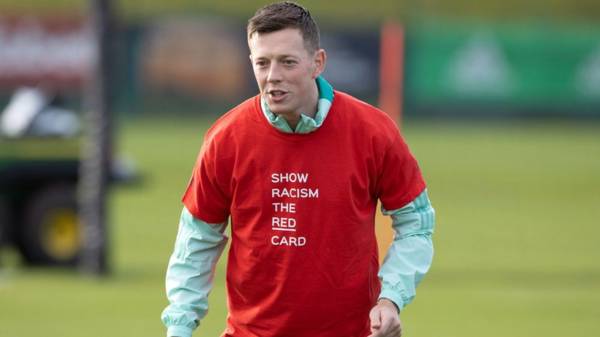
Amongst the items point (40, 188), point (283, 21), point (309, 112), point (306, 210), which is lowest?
point (306, 210)

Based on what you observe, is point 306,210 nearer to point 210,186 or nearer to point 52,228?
point 210,186

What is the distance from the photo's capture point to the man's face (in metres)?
4.66

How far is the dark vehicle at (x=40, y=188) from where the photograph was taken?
45.3 ft

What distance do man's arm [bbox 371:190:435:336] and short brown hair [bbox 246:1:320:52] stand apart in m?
0.66

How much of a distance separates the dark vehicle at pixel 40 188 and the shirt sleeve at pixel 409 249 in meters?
9.32

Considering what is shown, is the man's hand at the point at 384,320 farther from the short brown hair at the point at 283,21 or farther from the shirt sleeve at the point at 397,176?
the short brown hair at the point at 283,21

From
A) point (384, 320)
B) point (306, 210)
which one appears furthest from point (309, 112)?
point (384, 320)

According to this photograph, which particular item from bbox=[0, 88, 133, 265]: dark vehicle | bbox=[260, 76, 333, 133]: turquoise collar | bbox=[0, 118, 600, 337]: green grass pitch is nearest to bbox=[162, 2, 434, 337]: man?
bbox=[260, 76, 333, 133]: turquoise collar

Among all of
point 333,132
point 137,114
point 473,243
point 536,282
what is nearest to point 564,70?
point 137,114

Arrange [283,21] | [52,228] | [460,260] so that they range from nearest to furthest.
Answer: [283,21]
[52,228]
[460,260]

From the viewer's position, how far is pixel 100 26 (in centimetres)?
1341

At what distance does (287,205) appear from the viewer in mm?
4832

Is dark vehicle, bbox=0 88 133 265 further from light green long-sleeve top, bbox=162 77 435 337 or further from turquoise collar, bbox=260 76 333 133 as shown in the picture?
turquoise collar, bbox=260 76 333 133

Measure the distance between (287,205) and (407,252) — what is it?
445 millimetres
